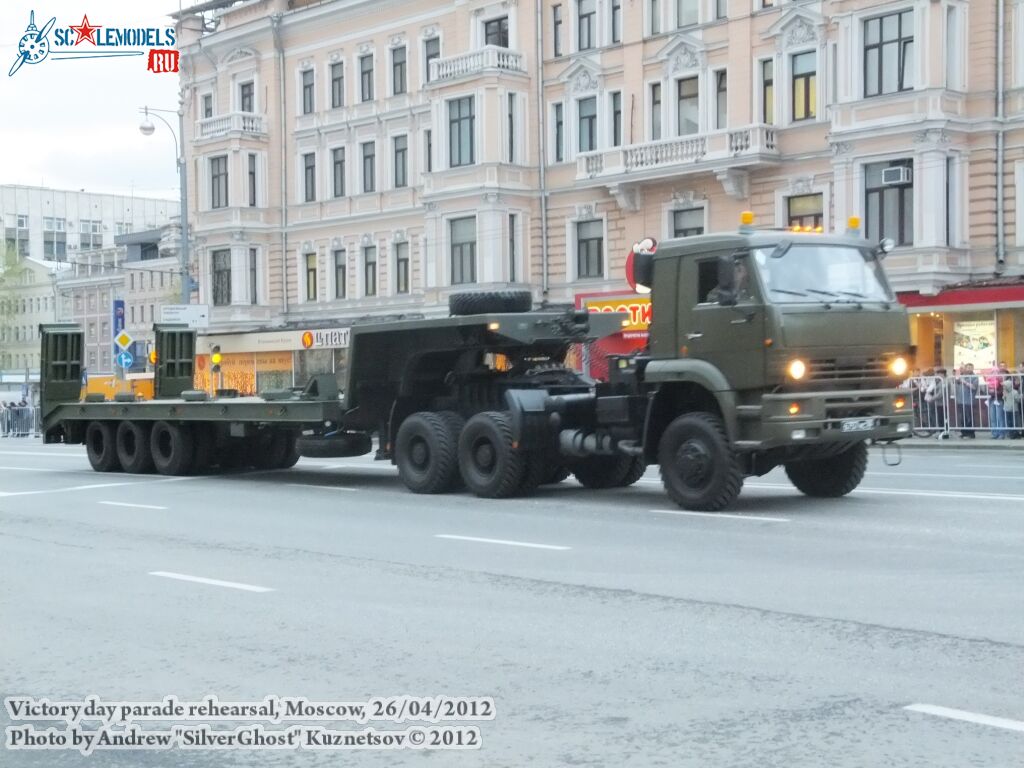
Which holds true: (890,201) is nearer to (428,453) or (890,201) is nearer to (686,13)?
(686,13)

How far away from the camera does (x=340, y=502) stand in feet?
57.0

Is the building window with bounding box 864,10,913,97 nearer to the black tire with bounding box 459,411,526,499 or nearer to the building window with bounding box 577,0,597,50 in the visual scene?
the building window with bounding box 577,0,597,50

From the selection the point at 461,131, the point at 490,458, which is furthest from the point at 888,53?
the point at 490,458

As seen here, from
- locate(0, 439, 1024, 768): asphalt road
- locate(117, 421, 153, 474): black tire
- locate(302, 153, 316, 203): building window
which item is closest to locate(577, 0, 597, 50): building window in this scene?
locate(302, 153, 316, 203): building window

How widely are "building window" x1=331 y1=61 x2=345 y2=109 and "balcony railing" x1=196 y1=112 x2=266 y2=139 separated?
11.9 ft

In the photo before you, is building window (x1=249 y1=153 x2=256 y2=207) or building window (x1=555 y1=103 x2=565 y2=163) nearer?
building window (x1=555 y1=103 x2=565 y2=163)

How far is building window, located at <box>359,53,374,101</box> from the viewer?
48022 millimetres

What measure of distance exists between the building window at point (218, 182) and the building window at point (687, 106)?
64.9ft

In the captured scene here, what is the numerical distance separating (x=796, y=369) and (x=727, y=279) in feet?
3.78

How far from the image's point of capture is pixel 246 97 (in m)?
52.9

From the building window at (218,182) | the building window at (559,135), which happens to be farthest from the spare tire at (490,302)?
the building window at (218,182)

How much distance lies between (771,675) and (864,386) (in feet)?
26.3

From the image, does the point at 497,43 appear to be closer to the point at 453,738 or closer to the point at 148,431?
the point at 148,431

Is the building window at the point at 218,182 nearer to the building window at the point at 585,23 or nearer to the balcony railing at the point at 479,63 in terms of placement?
the balcony railing at the point at 479,63
